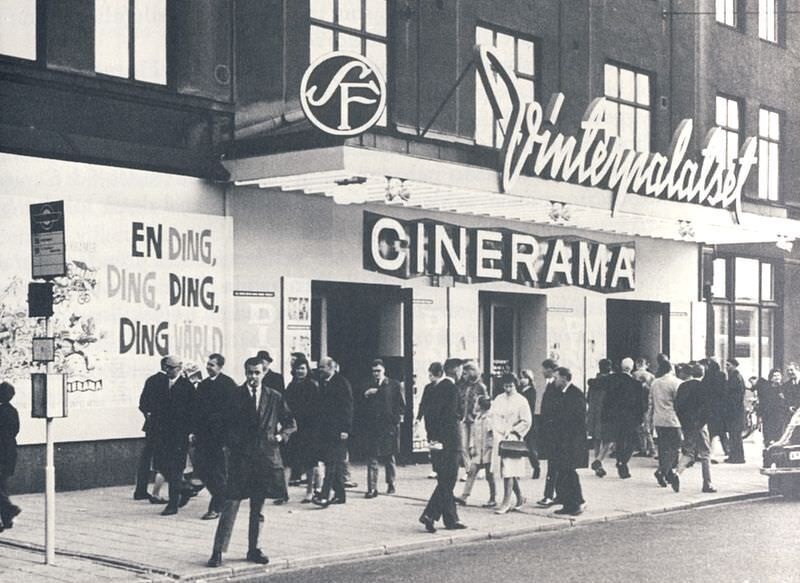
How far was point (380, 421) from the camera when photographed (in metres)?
16.0

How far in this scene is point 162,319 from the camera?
16922mm

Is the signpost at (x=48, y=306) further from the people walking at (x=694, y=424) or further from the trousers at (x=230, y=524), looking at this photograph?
the people walking at (x=694, y=424)

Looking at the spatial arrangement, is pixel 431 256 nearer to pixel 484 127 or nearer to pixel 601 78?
pixel 484 127

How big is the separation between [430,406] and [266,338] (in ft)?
17.8

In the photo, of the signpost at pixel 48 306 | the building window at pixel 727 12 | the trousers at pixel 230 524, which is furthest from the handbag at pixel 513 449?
the building window at pixel 727 12

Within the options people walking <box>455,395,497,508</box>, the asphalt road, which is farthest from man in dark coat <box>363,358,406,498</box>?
the asphalt road

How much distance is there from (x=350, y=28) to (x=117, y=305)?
6.52 meters

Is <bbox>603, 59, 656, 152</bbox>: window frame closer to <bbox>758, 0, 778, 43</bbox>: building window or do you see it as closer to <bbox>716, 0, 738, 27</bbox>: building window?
<bbox>716, 0, 738, 27</bbox>: building window

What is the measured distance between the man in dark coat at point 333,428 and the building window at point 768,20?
19795mm

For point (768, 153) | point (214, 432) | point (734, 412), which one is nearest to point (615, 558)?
point (214, 432)

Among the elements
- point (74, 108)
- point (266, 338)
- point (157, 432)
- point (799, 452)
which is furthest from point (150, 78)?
point (799, 452)

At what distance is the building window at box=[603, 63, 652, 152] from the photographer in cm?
2581

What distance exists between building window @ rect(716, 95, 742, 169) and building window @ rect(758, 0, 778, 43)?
2.47 metres

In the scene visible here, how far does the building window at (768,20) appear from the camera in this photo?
30781 millimetres
